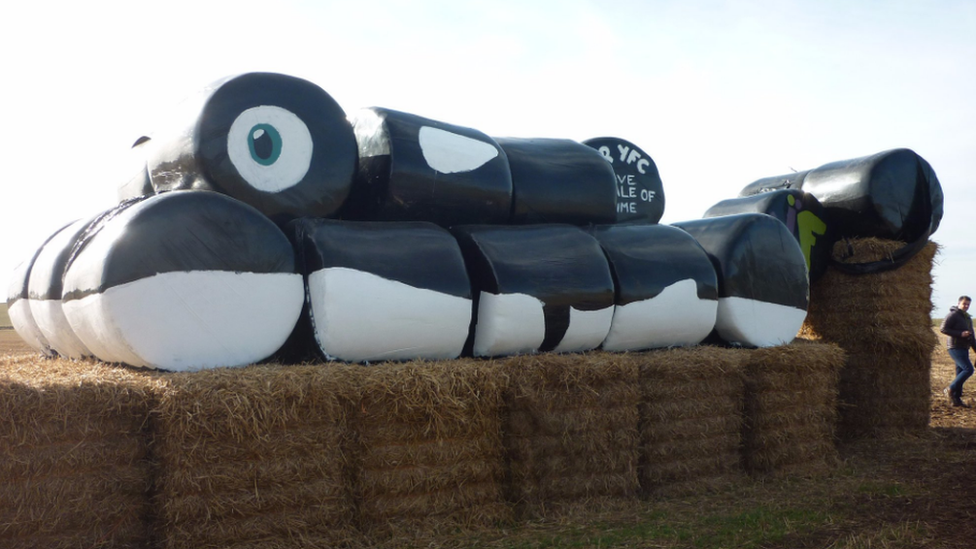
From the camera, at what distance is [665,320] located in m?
5.41

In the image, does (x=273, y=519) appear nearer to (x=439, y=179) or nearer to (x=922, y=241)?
(x=439, y=179)

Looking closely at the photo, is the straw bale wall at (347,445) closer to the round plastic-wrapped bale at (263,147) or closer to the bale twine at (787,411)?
the bale twine at (787,411)

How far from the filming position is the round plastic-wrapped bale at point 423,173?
15.3ft

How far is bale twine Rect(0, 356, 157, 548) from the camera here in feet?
10.2

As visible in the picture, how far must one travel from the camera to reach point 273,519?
3592mm

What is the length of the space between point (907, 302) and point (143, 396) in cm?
662

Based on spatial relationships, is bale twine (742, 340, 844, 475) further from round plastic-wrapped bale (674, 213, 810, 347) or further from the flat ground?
round plastic-wrapped bale (674, 213, 810, 347)

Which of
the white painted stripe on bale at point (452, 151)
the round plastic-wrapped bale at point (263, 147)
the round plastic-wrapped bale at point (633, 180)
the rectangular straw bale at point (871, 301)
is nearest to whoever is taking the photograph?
the round plastic-wrapped bale at point (263, 147)

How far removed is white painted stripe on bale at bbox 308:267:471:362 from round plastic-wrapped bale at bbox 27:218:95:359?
1325mm

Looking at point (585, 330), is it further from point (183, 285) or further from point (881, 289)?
point (881, 289)

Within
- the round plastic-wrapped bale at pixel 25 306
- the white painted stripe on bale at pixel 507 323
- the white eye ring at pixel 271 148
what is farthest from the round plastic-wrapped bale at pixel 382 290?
the round plastic-wrapped bale at pixel 25 306

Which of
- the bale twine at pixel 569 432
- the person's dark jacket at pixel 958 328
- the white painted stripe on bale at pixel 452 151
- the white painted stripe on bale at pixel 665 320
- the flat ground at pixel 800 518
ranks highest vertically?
the white painted stripe on bale at pixel 452 151

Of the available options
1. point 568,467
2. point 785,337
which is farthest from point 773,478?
point 568,467

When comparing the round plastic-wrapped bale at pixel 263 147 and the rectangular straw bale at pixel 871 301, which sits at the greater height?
the round plastic-wrapped bale at pixel 263 147
